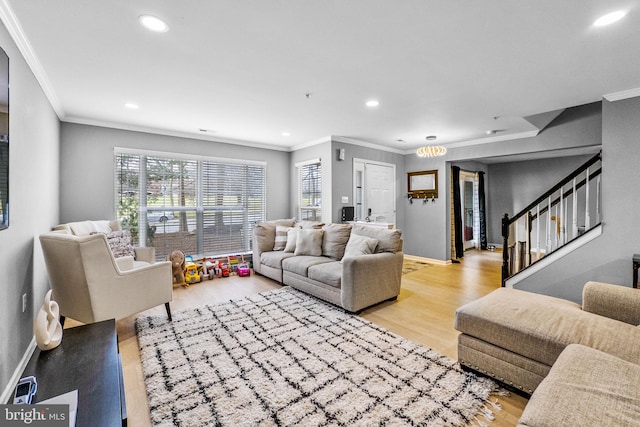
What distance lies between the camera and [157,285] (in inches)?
109

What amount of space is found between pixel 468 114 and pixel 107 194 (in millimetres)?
5208

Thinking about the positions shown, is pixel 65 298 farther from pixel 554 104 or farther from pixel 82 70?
pixel 554 104

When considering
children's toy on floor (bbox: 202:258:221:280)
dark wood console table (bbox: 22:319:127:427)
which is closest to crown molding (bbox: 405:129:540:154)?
children's toy on floor (bbox: 202:258:221:280)

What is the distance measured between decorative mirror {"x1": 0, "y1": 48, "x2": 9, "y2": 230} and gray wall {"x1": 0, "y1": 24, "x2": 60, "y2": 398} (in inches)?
4.9

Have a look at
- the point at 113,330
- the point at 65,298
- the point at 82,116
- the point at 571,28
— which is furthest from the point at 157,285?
the point at 571,28

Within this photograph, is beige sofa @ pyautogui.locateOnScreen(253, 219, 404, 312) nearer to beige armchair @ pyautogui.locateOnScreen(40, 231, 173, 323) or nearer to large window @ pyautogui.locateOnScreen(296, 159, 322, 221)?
large window @ pyautogui.locateOnScreen(296, 159, 322, 221)

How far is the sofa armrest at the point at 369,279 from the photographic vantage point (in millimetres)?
3086

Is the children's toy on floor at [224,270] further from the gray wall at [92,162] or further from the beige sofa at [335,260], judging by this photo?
the gray wall at [92,162]

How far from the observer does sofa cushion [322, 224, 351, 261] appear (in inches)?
156

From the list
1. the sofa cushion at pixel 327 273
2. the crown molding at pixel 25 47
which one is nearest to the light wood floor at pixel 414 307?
the sofa cushion at pixel 327 273

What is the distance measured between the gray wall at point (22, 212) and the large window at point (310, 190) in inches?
146

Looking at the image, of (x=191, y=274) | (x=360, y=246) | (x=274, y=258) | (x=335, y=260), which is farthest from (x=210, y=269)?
(x=360, y=246)

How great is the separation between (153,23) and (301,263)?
9.34 ft

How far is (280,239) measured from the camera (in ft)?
15.5
